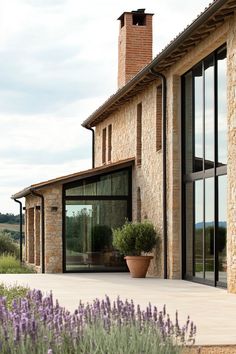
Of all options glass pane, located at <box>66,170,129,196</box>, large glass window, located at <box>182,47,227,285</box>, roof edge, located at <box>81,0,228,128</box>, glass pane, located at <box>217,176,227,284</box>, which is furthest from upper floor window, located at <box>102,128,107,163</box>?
glass pane, located at <box>217,176,227,284</box>

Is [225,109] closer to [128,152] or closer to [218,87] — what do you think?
[218,87]

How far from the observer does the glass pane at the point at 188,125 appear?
1870 centimetres

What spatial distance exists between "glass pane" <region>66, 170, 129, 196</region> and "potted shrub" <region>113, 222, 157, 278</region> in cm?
272

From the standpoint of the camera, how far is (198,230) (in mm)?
17875

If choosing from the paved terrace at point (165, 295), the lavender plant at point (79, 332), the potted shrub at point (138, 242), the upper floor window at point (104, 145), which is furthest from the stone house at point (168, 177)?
the lavender plant at point (79, 332)

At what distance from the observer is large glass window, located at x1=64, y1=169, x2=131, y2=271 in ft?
73.4

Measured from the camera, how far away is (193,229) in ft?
60.2

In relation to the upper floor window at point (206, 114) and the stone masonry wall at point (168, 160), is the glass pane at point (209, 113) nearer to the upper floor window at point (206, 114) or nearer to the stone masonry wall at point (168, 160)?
the upper floor window at point (206, 114)

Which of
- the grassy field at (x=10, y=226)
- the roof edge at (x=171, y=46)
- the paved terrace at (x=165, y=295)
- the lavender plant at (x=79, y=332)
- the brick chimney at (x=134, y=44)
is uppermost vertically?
the brick chimney at (x=134, y=44)

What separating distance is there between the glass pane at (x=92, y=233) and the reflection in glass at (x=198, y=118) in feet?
16.5

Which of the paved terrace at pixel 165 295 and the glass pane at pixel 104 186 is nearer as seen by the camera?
the paved terrace at pixel 165 295

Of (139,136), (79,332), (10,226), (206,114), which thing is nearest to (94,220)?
(139,136)

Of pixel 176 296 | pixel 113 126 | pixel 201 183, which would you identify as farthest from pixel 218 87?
pixel 113 126

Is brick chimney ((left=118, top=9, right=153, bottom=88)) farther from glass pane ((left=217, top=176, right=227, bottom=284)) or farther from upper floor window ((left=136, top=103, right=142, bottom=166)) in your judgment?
glass pane ((left=217, top=176, right=227, bottom=284))
